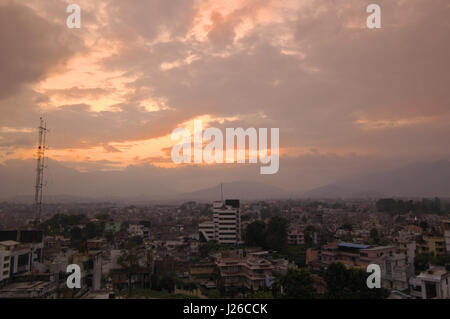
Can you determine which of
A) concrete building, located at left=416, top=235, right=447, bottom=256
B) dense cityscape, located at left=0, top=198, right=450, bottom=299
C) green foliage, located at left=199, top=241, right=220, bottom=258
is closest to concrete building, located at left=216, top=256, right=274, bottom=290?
dense cityscape, located at left=0, top=198, right=450, bottom=299

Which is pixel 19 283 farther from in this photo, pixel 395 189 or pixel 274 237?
pixel 395 189

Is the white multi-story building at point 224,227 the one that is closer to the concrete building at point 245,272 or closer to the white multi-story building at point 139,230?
the white multi-story building at point 139,230

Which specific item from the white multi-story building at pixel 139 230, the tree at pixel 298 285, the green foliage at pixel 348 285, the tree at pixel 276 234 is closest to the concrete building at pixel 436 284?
the green foliage at pixel 348 285

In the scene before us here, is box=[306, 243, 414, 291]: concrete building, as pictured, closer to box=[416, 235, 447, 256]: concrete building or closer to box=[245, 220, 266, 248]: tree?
box=[416, 235, 447, 256]: concrete building

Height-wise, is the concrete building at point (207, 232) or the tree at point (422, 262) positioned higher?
the tree at point (422, 262)
